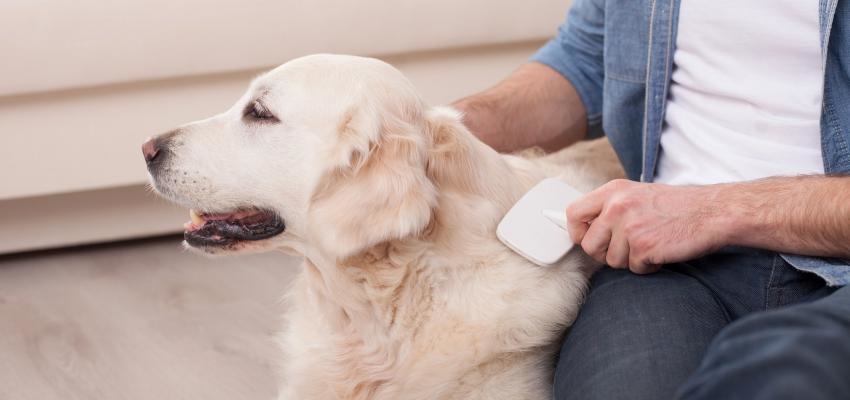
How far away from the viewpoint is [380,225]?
0.96m

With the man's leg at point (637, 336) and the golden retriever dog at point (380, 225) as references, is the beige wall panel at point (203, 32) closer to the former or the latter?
the golden retriever dog at point (380, 225)

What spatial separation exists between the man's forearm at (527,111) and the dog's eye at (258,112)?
38 cm

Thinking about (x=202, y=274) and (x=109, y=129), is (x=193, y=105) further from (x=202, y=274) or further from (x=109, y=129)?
(x=202, y=274)

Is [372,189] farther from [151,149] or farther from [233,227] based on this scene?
[151,149]

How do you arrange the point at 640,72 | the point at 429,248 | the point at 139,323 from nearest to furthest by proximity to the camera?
the point at 429,248
the point at 640,72
the point at 139,323

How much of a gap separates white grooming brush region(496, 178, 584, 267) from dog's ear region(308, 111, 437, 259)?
0.11 m

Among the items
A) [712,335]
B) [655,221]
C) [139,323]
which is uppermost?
[655,221]

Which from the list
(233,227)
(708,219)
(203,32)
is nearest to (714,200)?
(708,219)

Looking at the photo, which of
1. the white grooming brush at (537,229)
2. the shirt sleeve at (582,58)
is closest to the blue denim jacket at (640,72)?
the shirt sleeve at (582,58)

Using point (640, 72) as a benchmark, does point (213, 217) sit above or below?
below

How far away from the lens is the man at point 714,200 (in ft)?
2.89

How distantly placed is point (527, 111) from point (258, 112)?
1.63ft

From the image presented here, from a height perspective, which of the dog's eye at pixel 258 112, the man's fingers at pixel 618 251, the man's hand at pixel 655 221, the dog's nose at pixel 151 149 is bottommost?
the man's fingers at pixel 618 251

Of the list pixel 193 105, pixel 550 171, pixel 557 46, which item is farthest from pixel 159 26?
pixel 550 171
